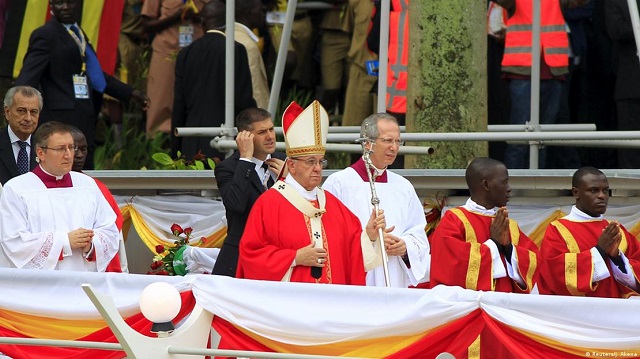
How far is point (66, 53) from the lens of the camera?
1116cm

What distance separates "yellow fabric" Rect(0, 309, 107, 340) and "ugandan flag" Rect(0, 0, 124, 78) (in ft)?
20.6

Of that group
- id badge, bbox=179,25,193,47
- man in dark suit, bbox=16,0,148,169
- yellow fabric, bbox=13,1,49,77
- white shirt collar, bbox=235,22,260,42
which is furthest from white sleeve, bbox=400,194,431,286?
yellow fabric, bbox=13,1,49,77

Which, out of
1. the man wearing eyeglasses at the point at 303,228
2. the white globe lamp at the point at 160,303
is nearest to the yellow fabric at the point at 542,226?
the man wearing eyeglasses at the point at 303,228

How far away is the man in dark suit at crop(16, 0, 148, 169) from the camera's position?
11102mm

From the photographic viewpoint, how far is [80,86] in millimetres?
11352

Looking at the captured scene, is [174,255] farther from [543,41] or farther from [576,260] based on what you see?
[543,41]

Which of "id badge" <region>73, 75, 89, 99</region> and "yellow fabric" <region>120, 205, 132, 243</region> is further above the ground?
"id badge" <region>73, 75, 89, 99</region>

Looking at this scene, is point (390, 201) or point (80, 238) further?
point (390, 201)

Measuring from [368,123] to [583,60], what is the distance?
4233 mm

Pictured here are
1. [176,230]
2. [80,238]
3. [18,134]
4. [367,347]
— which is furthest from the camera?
[176,230]

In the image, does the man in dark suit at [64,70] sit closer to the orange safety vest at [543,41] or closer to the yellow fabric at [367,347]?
the orange safety vest at [543,41]

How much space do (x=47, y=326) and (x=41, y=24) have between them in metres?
6.65

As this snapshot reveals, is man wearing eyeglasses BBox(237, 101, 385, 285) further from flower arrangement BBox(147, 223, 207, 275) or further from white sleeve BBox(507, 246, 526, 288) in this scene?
flower arrangement BBox(147, 223, 207, 275)

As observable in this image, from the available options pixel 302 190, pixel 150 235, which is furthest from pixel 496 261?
pixel 150 235
